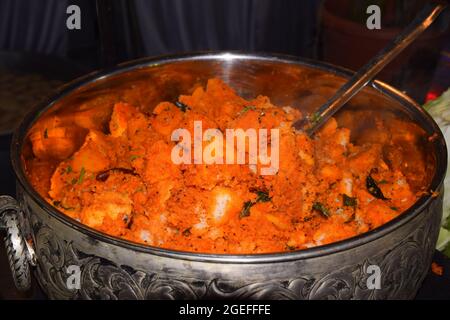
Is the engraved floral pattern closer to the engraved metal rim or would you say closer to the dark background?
the engraved metal rim

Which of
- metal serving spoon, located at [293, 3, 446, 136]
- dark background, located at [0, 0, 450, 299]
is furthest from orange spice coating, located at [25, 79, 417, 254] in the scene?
dark background, located at [0, 0, 450, 299]

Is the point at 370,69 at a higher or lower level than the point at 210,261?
higher

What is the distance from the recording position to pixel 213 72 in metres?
1.38

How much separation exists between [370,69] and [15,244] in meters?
0.73

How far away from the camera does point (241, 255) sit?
779mm

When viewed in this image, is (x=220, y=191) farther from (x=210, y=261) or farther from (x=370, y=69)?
(x=370, y=69)

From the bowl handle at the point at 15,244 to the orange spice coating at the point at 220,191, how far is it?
10 centimetres

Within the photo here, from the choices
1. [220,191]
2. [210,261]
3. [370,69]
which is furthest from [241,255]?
[370,69]

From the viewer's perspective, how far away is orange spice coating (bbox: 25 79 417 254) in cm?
95

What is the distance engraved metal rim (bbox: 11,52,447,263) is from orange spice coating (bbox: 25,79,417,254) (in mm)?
101

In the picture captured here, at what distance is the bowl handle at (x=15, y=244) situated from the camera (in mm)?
958

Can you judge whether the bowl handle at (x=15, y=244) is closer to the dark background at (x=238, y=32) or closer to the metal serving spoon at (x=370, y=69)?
the metal serving spoon at (x=370, y=69)

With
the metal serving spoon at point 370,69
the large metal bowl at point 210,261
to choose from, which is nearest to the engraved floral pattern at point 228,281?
the large metal bowl at point 210,261

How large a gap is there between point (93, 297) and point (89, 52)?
1.93 m
